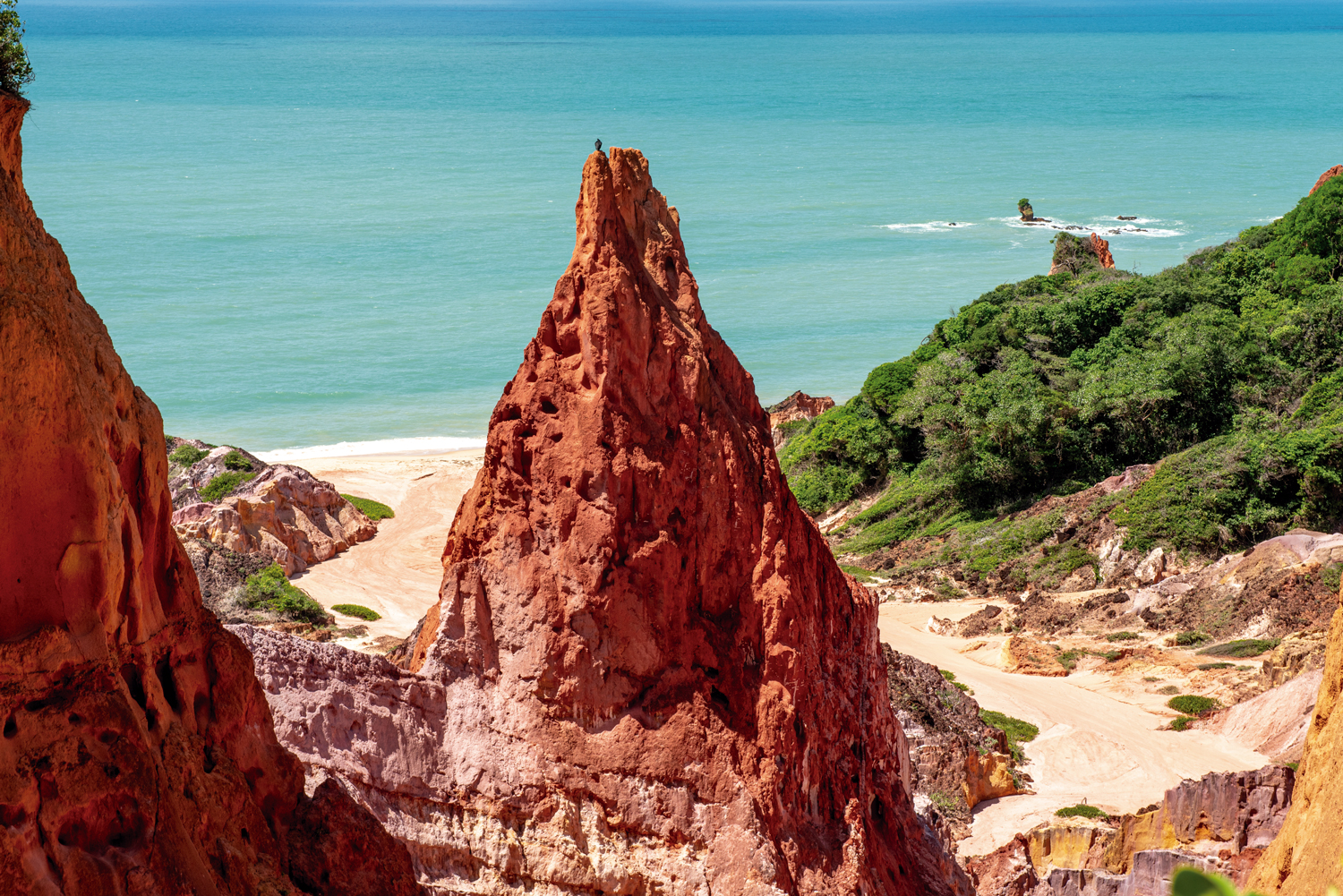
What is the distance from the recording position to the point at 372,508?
1820 inches

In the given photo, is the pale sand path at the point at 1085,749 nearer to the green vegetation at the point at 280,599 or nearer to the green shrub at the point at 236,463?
the green vegetation at the point at 280,599

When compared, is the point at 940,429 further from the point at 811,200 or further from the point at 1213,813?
the point at 811,200

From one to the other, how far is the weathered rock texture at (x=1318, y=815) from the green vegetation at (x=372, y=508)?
121 feet

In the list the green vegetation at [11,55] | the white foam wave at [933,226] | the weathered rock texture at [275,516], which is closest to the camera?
the green vegetation at [11,55]

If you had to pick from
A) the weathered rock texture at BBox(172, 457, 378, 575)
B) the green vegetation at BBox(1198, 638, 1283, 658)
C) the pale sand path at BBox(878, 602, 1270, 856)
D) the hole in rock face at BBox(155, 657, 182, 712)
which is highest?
the weathered rock texture at BBox(172, 457, 378, 575)

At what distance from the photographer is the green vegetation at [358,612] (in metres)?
33.6

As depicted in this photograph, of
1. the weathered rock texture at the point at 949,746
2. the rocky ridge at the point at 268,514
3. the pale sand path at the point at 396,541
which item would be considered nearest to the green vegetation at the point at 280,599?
the pale sand path at the point at 396,541

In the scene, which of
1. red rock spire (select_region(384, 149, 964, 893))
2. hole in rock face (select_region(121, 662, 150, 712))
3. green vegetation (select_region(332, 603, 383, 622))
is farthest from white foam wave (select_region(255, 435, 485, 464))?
hole in rock face (select_region(121, 662, 150, 712))

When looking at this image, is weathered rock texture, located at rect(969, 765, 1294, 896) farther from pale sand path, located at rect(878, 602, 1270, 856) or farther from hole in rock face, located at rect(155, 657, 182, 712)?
hole in rock face, located at rect(155, 657, 182, 712)

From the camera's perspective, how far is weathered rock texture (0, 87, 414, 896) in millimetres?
6988

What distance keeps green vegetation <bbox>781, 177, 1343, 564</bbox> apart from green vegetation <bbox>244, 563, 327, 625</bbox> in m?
18.0

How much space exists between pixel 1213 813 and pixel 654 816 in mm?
10000

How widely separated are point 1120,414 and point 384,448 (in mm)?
33739

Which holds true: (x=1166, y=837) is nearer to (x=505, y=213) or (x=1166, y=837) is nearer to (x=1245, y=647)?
(x=1245, y=647)
